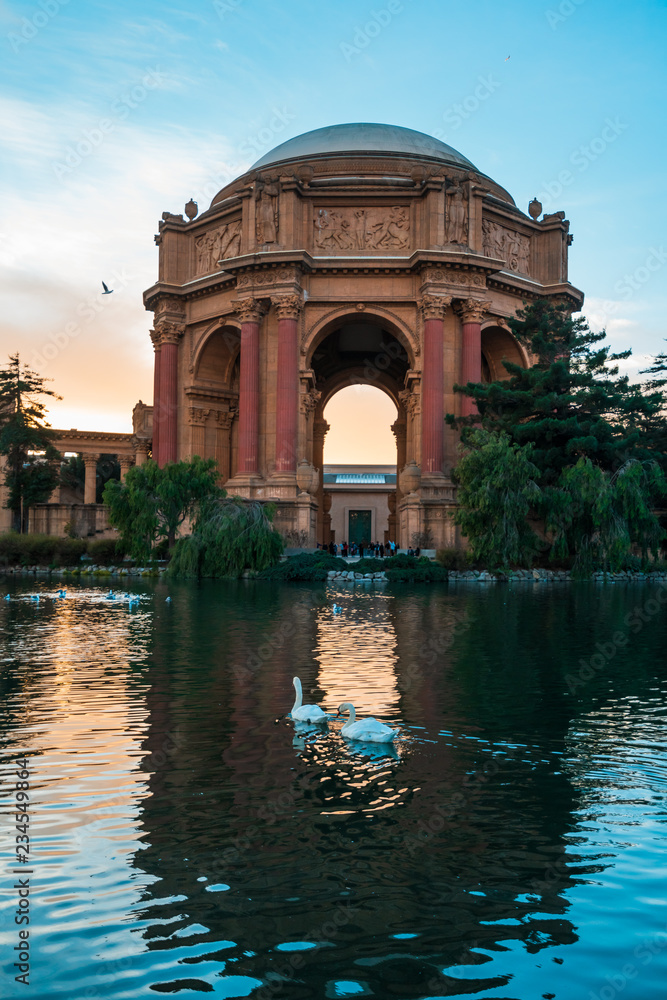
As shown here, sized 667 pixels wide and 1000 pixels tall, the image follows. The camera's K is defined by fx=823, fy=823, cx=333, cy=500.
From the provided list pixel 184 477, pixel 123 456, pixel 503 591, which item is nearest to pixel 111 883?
pixel 503 591

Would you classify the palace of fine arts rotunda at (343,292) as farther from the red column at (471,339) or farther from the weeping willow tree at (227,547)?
the weeping willow tree at (227,547)

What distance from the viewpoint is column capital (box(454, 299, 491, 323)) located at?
125ft

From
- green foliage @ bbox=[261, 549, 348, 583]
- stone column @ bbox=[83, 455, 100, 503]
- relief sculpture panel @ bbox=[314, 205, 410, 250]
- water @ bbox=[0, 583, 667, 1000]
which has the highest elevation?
relief sculpture panel @ bbox=[314, 205, 410, 250]

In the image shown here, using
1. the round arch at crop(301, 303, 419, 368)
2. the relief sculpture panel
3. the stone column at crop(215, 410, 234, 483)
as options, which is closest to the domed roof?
the relief sculpture panel

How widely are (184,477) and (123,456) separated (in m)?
33.5

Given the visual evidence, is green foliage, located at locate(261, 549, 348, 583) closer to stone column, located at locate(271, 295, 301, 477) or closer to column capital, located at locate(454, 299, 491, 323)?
stone column, located at locate(271, 295, 301, 477)

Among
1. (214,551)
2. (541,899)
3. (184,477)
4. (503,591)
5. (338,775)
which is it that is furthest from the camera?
(184,477)

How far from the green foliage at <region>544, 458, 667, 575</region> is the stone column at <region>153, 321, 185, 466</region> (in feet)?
71.3

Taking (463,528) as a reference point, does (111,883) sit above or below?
below

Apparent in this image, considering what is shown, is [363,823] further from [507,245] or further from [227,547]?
[507,245]

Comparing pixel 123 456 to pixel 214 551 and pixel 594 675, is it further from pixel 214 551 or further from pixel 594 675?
pixel 594 675

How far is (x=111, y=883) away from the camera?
4.07 metres

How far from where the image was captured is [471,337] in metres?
38.4

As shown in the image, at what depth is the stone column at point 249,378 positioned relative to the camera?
124ft
